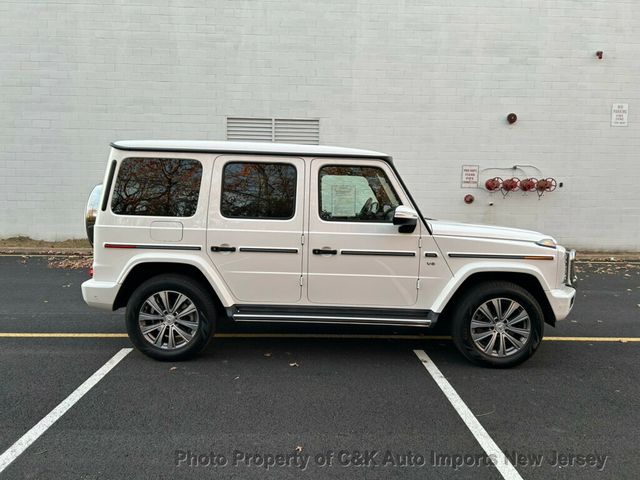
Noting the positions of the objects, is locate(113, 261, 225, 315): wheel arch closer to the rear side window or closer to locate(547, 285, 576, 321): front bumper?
the rear side window

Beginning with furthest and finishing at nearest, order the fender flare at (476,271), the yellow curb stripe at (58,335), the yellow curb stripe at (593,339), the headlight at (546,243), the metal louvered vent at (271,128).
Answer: the metal louvered vent at (271,128)
the yellow curb stripe at (593,339)
the yellow curb stripe at (58,335)
the headlight at (546,243)
the fender flare at (476,271)

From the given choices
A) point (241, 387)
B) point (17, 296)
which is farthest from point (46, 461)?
point (17, 296)

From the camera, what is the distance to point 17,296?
7.18 m

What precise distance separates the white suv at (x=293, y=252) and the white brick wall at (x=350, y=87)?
25.1ft

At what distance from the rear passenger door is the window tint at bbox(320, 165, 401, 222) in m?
0.25

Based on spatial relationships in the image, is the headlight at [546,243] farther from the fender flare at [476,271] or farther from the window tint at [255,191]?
the window tint at [255,191]

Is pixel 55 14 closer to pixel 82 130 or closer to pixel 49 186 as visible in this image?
pixel 82 130

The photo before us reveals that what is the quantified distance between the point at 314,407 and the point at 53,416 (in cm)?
200

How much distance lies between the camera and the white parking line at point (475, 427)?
301 centimetres

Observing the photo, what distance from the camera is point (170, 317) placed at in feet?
14.9

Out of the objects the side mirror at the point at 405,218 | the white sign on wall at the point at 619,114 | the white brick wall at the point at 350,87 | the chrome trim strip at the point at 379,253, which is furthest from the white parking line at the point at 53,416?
the white sign on wall at the point at 619,114

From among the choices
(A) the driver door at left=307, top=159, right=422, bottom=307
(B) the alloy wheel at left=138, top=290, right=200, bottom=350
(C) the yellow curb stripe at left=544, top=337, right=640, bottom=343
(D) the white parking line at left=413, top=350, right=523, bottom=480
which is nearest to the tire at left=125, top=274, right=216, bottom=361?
(B) the alloy wheel at left=138, top=290, right=200, bottom=350

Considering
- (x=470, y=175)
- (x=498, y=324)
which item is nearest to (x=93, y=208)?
(x=498, y=324)

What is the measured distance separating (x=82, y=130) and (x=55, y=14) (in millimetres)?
2821
